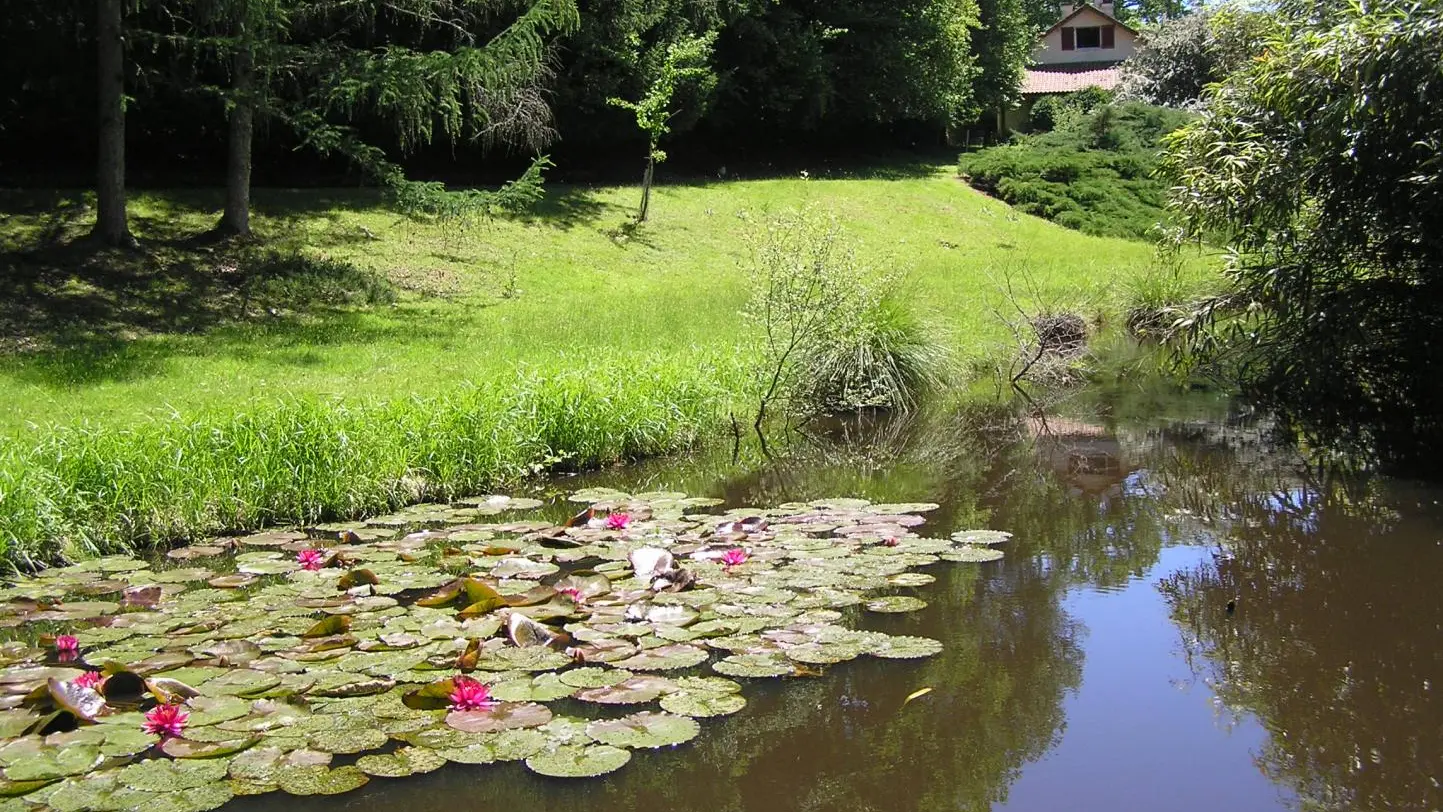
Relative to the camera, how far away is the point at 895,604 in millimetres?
6102

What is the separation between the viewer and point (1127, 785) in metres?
4.44

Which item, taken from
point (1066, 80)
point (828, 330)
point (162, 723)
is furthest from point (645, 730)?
point (1066, 80)

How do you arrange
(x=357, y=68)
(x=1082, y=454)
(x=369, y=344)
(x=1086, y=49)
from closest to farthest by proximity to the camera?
1. (x=1082, y=454)
2. (x=369, y=344)
3. (x=357, y=68)
4. (x=1086, y=49)

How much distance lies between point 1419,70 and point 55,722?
993 centimetres

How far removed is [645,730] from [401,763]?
0.91 meters

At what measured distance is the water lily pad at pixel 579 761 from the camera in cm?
421

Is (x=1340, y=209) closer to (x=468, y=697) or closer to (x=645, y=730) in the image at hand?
(x=645, y=730)

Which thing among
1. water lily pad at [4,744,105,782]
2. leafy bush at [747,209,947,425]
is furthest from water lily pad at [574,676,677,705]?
leafy bush at [747,209,947,425]

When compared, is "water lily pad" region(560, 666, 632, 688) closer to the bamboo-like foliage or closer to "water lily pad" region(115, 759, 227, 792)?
"water lily pad" region(115, 759, 227, 792)

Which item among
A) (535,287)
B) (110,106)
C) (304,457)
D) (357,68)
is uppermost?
(357,68)

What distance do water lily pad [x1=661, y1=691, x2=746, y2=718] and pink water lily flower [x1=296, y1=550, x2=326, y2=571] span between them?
267 centimetres

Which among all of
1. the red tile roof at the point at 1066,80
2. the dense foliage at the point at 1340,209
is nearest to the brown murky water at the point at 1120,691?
the dense foliage at the point at 1340,209

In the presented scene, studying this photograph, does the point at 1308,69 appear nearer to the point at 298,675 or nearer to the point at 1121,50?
the point at 298,675

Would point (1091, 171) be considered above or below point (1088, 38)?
below
